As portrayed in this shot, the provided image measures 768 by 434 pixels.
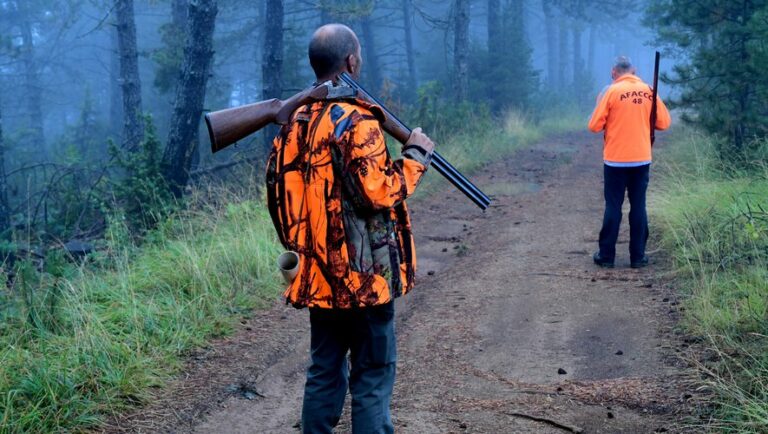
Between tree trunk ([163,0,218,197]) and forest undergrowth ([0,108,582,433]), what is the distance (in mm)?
2588

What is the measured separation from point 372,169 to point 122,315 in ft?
11.0

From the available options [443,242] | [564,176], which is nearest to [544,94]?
[564,176]

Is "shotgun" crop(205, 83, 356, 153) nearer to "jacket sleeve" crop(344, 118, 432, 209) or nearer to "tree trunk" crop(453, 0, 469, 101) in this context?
"jacket sleeve" crop(344, 118, 432, 209)

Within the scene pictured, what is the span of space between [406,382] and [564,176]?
10.5 m

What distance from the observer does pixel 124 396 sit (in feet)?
15.4

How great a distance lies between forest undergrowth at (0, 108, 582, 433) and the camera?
4.38m

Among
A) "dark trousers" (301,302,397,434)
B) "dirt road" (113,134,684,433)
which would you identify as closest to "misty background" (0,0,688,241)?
"dirt road" (113,134,684,433)

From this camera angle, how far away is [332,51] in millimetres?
3314

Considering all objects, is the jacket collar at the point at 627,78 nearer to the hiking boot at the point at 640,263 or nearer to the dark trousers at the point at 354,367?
the hiking boot at the point at 640,263

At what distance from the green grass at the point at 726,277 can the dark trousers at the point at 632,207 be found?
0.39 metres

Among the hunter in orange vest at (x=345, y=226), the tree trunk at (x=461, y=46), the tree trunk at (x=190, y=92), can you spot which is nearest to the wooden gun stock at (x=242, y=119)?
the hunter in orange vest at (x=345, y=226)

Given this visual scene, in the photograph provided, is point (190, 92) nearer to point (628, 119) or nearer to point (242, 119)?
point (628, 119)

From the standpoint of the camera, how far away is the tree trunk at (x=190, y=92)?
1140 cm

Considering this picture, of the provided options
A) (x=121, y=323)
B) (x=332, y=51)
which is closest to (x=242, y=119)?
(x=332, y=51)
